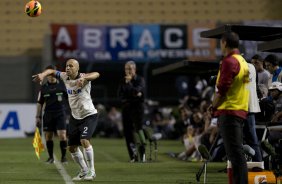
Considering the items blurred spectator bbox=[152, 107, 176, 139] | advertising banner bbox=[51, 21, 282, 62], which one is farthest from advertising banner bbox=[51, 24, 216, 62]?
blurred spectator bbox=[152, 107, 176, 139]

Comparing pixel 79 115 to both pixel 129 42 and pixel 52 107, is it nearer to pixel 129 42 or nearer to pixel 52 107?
pixel 52 107

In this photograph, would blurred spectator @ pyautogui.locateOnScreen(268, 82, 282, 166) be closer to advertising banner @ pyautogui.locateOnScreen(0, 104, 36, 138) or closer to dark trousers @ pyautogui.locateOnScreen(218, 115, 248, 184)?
dark trousers @ pyautogui.locateOnScreen(218, 115, 248, 184)

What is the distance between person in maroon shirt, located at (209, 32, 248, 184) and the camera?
10195 mm

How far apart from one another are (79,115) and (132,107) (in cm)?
455

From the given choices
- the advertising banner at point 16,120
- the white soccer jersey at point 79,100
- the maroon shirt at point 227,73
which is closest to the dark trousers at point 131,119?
the white soccer jersey at point 79,100

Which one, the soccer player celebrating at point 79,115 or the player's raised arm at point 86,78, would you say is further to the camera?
the soccer player celebrating at point 79,115

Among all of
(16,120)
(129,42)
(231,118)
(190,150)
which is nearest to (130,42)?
(129,42)

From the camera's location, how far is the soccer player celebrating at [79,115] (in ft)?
45.1

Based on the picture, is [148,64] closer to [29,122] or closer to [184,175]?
[29,122]

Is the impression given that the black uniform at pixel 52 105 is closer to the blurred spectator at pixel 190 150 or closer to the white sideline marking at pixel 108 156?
the white sideline marking at pixel 108 156

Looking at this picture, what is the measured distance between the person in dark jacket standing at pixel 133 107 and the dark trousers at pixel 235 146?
7.86 meters

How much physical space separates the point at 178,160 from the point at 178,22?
18916mm

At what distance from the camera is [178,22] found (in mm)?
37375

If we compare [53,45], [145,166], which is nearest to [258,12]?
[53,45]
